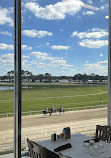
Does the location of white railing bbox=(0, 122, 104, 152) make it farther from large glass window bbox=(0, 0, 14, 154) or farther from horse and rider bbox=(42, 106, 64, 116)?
horse and rider bbox=(42, 106, 64, 116)

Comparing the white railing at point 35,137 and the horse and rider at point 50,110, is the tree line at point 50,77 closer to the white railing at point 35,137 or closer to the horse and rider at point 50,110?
the horse and rider at point 50,110

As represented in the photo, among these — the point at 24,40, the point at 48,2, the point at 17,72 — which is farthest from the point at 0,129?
the point at 48,2

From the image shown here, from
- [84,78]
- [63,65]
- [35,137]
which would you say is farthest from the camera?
[84,78]

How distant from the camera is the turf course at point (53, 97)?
191cm

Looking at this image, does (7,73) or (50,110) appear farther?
(50,110)

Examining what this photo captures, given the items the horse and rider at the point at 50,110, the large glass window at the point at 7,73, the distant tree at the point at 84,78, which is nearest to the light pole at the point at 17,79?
the large glass window at the point at 7,73

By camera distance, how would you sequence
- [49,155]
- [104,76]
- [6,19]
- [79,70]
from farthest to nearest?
1. [104,76]
2. [79,70]
3. [6,19]
4. [49,155]

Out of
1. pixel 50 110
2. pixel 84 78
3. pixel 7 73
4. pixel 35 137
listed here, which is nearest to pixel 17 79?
pixel 7 73

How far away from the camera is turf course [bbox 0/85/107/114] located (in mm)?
1905

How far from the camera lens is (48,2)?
2.08 metres

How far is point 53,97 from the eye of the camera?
6.96ft

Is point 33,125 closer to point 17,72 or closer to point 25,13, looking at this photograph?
point 17,72

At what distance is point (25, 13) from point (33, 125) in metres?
1.18

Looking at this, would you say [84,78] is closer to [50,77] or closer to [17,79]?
[50,77]
